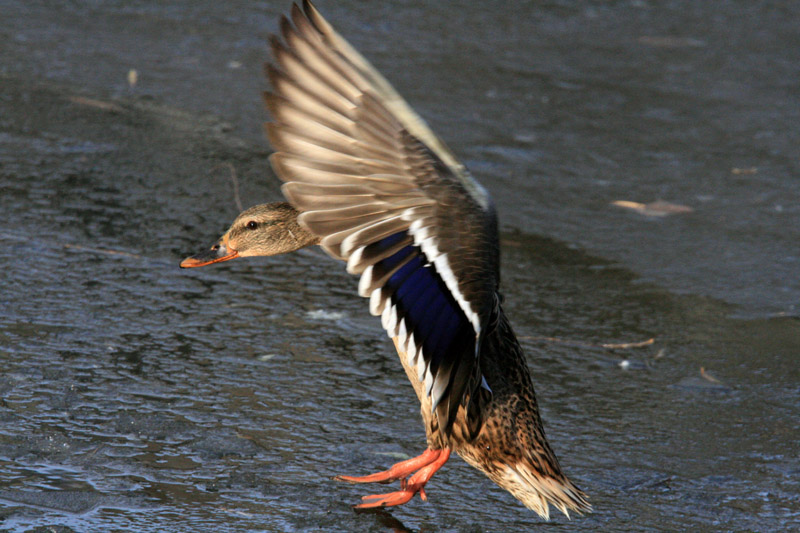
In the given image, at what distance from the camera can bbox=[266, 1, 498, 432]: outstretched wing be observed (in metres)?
2.69

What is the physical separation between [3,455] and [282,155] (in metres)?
1.22

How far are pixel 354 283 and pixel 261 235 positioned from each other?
90 cm

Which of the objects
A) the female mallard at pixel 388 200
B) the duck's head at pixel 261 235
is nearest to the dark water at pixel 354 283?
the duck's head at pixel 261 235

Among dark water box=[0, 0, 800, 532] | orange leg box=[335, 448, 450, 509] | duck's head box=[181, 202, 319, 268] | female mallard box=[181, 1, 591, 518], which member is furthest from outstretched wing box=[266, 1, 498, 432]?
duck's head box=[181, 202, 319, 268]

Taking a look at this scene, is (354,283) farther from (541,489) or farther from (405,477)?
(541,489)

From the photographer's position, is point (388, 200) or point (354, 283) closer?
point (388, 200)

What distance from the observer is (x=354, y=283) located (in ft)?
15.0

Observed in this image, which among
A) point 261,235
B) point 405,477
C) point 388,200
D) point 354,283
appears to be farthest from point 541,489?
point 354,283

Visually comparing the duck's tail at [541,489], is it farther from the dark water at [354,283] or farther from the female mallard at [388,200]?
the female mallard at [388,200]

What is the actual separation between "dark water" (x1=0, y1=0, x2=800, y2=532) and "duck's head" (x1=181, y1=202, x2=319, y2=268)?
384 mm

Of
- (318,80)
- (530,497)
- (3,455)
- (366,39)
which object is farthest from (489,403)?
(366,39)

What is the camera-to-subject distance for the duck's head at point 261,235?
3742 mm

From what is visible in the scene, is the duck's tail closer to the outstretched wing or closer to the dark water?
the dark water

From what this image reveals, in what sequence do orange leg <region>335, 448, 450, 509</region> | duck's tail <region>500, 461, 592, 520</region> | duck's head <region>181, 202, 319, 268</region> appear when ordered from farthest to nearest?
duck's head <region>181, 202, 319, 268</region>
orange leg <region>335, 448, 450, 509</region>
duck's tail <region>500, 461, 592, 520</region>
